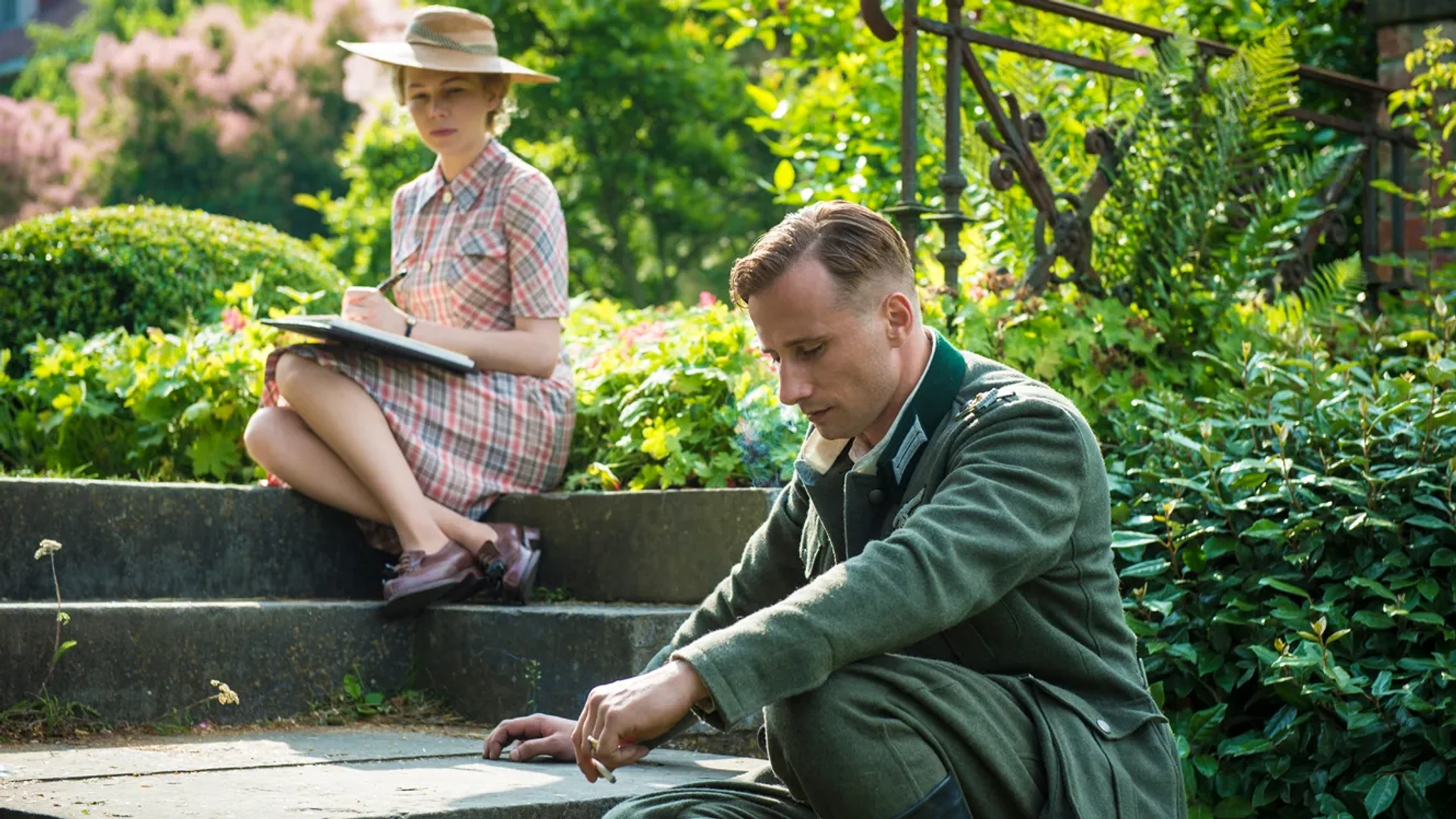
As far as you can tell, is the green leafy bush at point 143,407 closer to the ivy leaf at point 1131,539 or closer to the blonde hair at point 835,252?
the ivy leaf at point 1131,539

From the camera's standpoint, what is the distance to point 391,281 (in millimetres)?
4469

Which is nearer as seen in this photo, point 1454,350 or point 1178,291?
point 1454,350

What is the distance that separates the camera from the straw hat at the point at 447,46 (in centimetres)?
443

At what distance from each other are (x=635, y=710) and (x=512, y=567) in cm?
219

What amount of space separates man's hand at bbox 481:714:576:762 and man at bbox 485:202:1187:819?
0.71m

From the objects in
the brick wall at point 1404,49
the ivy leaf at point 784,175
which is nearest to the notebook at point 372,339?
the ivy leaf at point 784,175

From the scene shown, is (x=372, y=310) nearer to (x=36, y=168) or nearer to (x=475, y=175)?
(x=475, y=175)

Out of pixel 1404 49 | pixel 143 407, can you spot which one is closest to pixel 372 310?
pixel 143 407

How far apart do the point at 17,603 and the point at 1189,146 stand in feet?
11.6

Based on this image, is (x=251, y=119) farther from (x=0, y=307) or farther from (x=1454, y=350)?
(x=1454, y=350)

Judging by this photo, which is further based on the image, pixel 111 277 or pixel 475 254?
pixel 111 277

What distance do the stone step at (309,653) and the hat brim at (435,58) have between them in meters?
1.48

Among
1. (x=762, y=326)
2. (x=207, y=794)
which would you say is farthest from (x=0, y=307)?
(x=762, y=326)

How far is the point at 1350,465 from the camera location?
3.39 m
